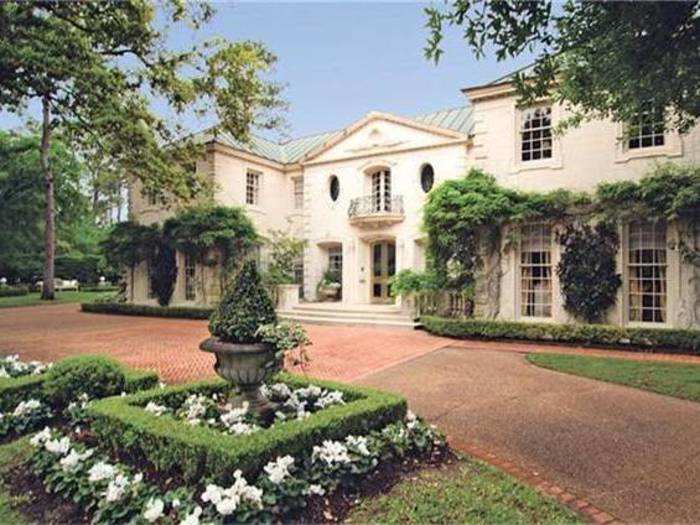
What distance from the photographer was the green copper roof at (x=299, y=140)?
17.5m

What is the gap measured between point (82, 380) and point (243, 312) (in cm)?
248

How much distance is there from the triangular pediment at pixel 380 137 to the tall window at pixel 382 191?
35.9 inches

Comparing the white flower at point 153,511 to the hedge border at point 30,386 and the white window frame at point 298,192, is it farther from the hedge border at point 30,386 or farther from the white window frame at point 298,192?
the white window frame at point 298,192

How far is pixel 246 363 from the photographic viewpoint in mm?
4746

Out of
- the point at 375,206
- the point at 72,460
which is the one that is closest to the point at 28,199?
the point at 375,206

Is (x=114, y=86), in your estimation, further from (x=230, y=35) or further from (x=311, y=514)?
(x=311, y=514)

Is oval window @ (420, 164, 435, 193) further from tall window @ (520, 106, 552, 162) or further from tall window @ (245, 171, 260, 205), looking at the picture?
tall window @ (245, 171, 260, 205)

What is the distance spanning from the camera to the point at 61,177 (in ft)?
87.0

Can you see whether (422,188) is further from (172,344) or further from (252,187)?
(172,344)

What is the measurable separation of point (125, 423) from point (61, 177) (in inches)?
1067

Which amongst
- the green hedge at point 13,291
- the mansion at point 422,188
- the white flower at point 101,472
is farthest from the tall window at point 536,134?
the green hedge at point 13,291

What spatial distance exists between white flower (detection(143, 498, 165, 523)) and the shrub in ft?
9.66

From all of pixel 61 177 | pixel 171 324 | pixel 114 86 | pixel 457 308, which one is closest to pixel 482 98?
pixel 457 308

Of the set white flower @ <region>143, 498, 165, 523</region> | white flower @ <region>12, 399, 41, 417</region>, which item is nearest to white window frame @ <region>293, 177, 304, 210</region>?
white flower @ <region>12, 399, 41, 417</region>
